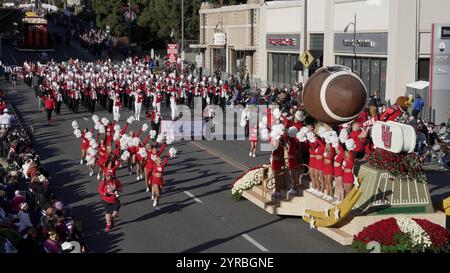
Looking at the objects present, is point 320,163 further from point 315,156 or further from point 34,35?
point 34,35

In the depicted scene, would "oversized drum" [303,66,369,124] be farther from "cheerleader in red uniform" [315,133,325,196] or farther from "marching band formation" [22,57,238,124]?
"marching band formation" [22,57,238,124]

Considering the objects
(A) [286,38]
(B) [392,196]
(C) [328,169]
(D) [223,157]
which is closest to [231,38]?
(A) [286,38]

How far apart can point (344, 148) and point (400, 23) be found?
17021 millimetres

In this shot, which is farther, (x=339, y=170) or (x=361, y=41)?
(x=361, y=41)

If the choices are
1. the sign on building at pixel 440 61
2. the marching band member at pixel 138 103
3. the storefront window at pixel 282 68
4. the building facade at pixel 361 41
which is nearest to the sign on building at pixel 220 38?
the building facade at pixel 361 41

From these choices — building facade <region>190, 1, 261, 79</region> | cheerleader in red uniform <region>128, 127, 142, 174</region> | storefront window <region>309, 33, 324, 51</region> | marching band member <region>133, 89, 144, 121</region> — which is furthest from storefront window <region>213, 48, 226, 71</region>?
cheerleader in red uniform <region>128, 127, 142, 174</region>

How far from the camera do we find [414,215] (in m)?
14.0

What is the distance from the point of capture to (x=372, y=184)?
14109mm

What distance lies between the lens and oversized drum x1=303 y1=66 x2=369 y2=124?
575 inches

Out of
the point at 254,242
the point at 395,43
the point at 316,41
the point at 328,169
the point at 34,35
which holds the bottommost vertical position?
the point at 254,242

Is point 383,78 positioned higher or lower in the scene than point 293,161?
higher

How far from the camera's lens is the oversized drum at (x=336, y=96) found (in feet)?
47.9

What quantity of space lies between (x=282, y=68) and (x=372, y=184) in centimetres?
3218
